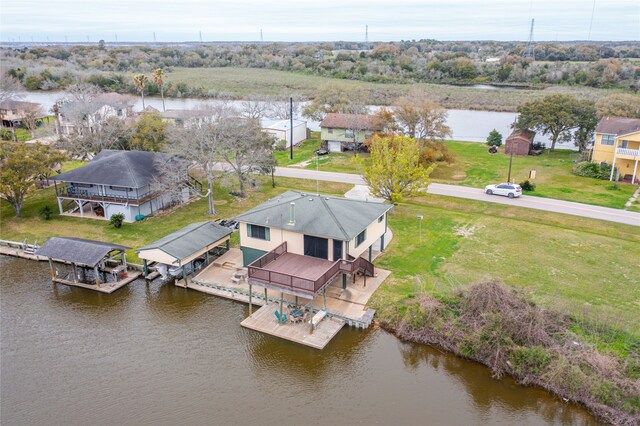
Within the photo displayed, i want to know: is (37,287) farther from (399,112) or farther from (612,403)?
(399,112)

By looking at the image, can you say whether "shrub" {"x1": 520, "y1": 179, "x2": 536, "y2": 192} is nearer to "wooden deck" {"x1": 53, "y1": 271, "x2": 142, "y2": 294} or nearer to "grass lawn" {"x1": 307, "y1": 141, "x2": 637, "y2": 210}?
"grass lawn" {"x1": 307, "y1": 141, "x2": 637, "y2": 210}

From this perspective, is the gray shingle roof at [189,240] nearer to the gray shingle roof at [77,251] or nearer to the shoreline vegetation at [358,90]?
the gray shingle roof at [77,251]

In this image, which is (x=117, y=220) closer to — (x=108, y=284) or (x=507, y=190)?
(x=108, y=284)

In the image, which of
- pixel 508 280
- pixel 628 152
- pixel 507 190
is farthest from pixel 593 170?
pixel 508 280

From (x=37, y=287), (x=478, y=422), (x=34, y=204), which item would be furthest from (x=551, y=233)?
(x=34, y=204)

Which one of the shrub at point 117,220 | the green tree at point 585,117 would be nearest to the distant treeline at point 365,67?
the green tree at point 585,117

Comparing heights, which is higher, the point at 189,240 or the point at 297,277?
the point at 297,277
